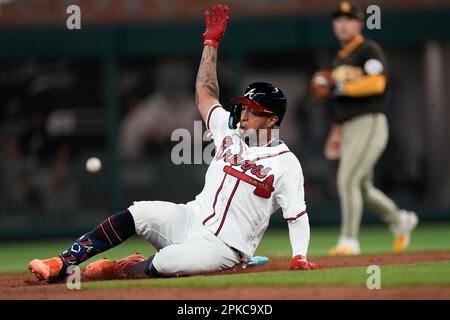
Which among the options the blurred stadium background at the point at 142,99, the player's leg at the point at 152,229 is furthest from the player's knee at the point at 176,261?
the blurred stadium background at the point at 142,99

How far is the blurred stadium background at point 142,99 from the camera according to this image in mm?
13336

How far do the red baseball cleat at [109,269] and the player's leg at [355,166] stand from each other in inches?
122

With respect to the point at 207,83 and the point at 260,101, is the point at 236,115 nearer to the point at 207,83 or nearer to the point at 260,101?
the point at 260,101

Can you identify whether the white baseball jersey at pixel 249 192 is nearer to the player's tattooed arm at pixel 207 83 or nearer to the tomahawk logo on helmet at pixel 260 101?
the tomahawk logo on helmet at pixel 260 101

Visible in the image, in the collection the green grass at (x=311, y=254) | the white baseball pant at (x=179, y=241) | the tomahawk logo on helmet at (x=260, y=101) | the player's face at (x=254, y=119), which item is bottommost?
the green grass at (x=311, y=254)

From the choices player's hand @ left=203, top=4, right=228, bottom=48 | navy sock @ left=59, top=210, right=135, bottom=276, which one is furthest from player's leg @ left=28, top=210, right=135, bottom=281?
player's hand @ left=203, top=4, right=228, bottom=48

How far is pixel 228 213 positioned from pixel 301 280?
767mm

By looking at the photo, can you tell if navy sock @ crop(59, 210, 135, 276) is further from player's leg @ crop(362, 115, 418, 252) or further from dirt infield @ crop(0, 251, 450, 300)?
player's leg @ crop(362, 115, 418, 252)

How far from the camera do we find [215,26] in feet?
22.6

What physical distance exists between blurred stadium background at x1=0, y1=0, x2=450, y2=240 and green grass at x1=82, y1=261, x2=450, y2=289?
6.98 meters

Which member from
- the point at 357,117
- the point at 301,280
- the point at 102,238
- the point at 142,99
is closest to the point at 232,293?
the point at 301,280

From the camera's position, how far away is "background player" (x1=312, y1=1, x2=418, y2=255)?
9414mm
